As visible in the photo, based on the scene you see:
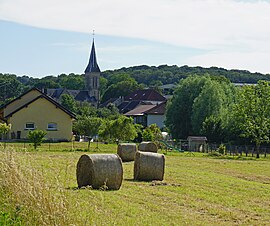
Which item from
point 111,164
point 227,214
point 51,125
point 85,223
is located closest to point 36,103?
point 51,125

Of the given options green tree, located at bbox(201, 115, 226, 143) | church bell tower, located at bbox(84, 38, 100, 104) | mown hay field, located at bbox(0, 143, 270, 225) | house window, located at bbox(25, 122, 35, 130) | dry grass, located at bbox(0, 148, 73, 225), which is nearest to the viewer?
dry grass, located at bbox(0, 148, 73, 225)

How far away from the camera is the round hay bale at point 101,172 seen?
55.7 feet

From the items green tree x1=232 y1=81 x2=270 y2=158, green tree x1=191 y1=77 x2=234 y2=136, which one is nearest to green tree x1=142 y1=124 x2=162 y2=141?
green tree x1=232 y1=81 x2=270 y2=158

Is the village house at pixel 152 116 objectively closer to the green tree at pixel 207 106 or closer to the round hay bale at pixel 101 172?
the green tree at pixel 207 106

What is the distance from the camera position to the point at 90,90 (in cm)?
15212

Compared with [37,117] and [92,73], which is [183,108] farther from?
[92,73]

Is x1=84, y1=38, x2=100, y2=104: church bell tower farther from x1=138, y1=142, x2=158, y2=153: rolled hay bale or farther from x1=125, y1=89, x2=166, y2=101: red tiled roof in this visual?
x1=138, y1=142, x2=158, y2=153: rolled hay bale

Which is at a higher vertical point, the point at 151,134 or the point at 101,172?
the point at 151,134

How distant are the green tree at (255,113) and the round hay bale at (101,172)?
3588 cm

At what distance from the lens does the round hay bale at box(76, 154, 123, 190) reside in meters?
17.0

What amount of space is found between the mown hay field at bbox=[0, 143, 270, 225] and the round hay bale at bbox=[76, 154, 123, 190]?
14.4 inches

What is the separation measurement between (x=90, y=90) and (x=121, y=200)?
5439 inches

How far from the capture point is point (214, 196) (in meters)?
17.1

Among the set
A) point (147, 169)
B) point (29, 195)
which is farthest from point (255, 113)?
point (29, 195)
